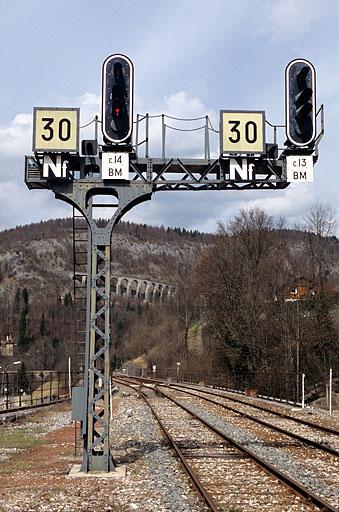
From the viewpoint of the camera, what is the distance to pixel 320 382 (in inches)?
1415

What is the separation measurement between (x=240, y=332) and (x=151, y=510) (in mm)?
36633

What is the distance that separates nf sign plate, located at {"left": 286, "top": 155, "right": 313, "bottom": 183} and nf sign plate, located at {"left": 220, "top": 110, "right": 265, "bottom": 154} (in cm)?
67

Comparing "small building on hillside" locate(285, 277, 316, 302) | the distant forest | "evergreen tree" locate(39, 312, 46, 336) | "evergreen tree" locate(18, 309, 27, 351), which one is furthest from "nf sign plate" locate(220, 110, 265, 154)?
"evergreen tree" locate(39, 312, 46, 336)

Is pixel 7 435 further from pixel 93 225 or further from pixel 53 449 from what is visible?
pixel 93 225

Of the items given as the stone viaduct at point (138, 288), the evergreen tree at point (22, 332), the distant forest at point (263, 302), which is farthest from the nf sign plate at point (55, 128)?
the stone viaduct at point (138, 288)

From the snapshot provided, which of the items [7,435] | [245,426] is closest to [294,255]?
[245,426]

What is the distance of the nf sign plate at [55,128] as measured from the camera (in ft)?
38.3

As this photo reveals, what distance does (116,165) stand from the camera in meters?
11.9

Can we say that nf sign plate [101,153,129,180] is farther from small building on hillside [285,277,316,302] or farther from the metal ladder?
small building on hillside [285,277,316,302]

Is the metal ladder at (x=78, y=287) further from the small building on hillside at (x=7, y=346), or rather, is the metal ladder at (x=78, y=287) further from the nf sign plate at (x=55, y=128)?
the small building on hillside at (x=7, y=346)

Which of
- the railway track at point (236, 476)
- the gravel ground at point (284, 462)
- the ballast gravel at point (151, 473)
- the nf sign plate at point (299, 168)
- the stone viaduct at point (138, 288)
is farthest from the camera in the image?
the stone viaduct at point (138, 288)

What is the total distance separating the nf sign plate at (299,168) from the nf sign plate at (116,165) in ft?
10.2

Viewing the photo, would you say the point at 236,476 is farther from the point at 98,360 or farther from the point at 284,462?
the point at 98,360

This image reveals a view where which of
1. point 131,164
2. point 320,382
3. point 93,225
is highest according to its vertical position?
point 131,164
